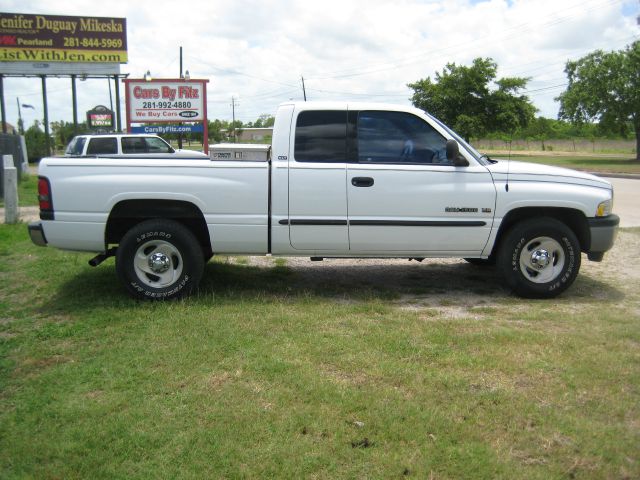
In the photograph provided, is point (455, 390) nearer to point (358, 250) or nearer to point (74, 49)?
point (358, 250)

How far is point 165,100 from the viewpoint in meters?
19.2

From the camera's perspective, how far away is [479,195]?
582 cm

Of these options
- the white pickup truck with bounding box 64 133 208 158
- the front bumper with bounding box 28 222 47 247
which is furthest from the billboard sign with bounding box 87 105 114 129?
the front bumper with bounding box 28 222 47 247

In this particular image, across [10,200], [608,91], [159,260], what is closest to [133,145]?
[10,200]

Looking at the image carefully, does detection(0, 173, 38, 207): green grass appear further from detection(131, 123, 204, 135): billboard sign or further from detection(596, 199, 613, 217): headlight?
detection(596, 199, 613, 217): headlight

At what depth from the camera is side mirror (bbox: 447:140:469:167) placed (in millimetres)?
5624

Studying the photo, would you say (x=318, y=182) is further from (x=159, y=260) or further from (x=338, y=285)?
(x=159, y=260)

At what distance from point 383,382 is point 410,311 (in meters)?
1.69

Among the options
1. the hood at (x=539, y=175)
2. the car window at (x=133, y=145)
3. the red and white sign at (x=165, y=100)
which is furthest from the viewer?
the red and white sign at (x=165, y=100)

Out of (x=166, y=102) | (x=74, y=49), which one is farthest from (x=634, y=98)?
(x=74, y=49)

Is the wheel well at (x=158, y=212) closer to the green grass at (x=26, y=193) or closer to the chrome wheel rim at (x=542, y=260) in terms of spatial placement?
the chrome wheel rim at (x=542, y=260)

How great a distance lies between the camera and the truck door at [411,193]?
5750mm

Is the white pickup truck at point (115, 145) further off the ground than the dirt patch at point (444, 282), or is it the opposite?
the white pickup truck at point (115, 145)

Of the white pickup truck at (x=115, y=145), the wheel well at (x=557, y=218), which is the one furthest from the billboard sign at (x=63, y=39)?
the wheel well at (x=557, y=218)
